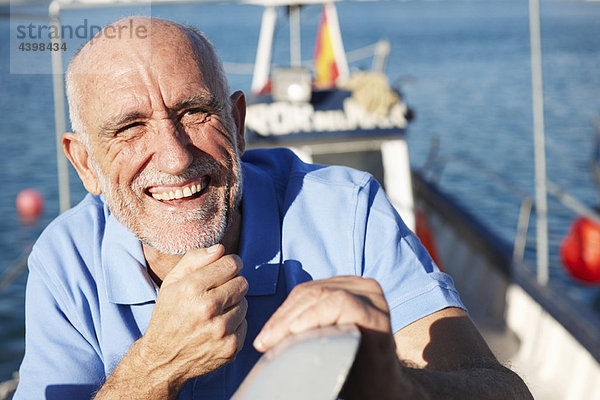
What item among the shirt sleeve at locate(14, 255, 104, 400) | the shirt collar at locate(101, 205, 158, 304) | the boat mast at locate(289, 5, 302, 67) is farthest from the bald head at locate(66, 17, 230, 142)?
the boat mast at locate(289, 5, 302, 67)

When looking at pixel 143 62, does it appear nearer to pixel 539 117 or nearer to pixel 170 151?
pixel 170 151

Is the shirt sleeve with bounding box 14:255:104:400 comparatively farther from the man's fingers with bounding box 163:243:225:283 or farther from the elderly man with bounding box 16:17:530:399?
the man's fingers with bounding box 163:243:225:283

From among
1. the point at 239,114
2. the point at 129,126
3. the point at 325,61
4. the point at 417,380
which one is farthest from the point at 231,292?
the point at 325,61

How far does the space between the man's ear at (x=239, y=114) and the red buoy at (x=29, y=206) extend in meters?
8.81

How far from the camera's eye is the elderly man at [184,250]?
124 cm

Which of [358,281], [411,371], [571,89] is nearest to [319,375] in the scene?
[358,281]

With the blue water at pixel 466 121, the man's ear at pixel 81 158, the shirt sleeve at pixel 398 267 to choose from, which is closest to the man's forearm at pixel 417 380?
the shirt sleeve at pixel 398 267

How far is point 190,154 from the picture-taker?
143cm

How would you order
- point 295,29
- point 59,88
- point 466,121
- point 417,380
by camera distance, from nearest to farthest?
point 417,380 → point 59,88 → point 295,29 → point 466,121

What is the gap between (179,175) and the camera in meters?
1.42

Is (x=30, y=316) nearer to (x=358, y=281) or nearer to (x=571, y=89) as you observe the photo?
(x=358, y=281)

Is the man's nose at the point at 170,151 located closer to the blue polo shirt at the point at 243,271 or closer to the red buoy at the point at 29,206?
the blue polo shirt at the point at 243,271

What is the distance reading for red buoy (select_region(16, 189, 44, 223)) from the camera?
9.70m

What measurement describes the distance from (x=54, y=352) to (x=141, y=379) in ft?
1.12
